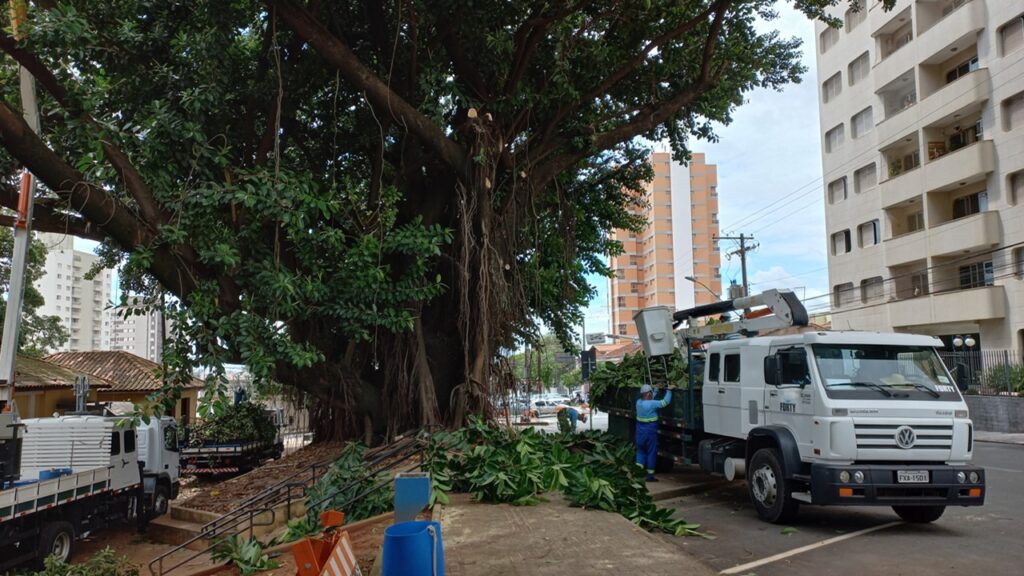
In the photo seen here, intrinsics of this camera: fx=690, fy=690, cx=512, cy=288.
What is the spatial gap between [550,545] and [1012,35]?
92.6ft

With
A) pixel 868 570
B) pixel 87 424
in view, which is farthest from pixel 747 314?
pixel 87 424

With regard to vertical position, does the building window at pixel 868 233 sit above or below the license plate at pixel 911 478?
above

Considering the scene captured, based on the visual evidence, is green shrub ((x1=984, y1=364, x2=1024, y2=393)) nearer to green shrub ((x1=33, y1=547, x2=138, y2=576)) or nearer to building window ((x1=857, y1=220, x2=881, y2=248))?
building window ((x1=857, y1=220, x2=881, y2=248))

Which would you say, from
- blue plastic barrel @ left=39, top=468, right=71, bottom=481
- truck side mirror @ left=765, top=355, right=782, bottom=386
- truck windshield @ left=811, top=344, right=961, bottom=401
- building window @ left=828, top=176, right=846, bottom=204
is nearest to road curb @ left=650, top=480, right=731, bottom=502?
truck side mirror @ left=765, top=355, right=782, bottom=386

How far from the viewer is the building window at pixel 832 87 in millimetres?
36000

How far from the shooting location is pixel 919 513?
8484 mm

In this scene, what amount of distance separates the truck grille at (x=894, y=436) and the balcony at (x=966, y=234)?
22.0 meters

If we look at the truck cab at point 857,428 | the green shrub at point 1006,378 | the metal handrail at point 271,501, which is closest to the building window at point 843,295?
the green shrub at point 1006,378

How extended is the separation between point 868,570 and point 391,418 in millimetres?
8281

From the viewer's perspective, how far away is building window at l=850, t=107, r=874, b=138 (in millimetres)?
33469

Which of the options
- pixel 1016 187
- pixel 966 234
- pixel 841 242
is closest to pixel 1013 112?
pixel 1016 187

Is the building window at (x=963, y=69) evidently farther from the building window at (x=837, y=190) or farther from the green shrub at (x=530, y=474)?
the green shrub at (x=530, y=474)

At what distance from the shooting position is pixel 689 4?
1239cm

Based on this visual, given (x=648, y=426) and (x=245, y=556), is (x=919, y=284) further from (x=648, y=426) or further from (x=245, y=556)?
(x=245, y=556)
